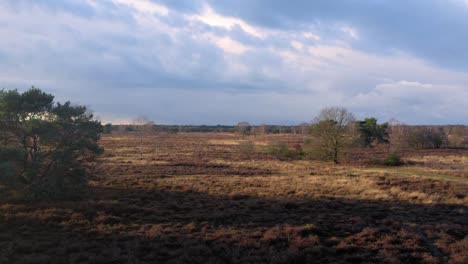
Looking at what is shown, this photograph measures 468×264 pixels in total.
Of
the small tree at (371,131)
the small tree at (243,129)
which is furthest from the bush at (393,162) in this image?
the small tree at (243,129)

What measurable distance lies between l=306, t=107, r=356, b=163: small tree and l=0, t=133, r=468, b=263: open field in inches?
788

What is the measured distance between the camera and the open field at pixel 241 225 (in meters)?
11.2

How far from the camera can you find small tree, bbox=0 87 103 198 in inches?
752

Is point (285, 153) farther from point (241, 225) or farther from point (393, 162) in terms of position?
point (241, 225)

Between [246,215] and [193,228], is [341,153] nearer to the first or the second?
[246,215]

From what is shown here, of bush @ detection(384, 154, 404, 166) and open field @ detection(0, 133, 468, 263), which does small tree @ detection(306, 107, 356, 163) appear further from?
open field @ detection(0, 133, 468, 263)

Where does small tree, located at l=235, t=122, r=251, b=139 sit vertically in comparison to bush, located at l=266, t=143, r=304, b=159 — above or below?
above

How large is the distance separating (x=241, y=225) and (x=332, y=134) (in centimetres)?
3378

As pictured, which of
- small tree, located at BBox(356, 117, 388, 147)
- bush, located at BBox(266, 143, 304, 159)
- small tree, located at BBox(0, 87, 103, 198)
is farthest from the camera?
small tree, located at BBox(356, 117, 388, 147)

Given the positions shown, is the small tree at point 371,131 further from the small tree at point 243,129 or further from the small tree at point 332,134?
the small tree at point 243,129

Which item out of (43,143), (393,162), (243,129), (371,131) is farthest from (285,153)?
(243,129)

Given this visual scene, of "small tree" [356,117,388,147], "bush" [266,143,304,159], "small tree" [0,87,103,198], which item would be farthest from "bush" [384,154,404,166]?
"small tree" [0,87,103,198]

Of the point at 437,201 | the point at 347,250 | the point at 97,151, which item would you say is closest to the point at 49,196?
the point at 97,151

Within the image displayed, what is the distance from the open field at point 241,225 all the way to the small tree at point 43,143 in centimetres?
144
